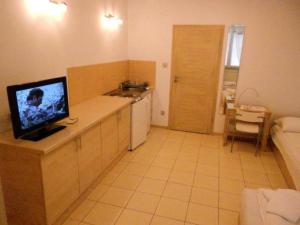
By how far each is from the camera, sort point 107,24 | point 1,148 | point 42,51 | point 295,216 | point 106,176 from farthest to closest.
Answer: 1. point 107,24
2. point 106,176
3. point 42,51
4. point 1,148
5. point 295,216

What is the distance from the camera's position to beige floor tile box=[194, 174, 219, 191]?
286 centimetres

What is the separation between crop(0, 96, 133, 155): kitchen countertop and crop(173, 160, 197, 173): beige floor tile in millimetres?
1139

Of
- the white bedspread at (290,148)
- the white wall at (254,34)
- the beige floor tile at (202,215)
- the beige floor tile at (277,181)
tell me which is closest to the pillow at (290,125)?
the white bedspread at (290,148)

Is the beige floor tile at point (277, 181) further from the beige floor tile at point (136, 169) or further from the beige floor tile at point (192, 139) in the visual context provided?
the beige floor tile at point (136, 169)

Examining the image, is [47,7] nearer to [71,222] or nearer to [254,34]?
[71,222]

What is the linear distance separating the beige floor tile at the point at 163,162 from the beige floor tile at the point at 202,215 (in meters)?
0.85

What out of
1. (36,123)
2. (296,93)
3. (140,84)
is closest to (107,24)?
(140,84)

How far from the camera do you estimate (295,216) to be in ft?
5.53

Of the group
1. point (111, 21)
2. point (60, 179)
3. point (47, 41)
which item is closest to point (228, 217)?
point (60, 179)

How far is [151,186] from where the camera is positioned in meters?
2.82

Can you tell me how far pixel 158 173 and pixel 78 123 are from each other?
1.32 meters

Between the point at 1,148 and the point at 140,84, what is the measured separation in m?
2.84

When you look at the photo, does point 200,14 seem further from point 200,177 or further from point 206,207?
point 206,207

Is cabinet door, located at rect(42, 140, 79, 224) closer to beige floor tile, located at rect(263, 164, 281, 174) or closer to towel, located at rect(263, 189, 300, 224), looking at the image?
towel, located at rect(263, 189, 300, 224)
